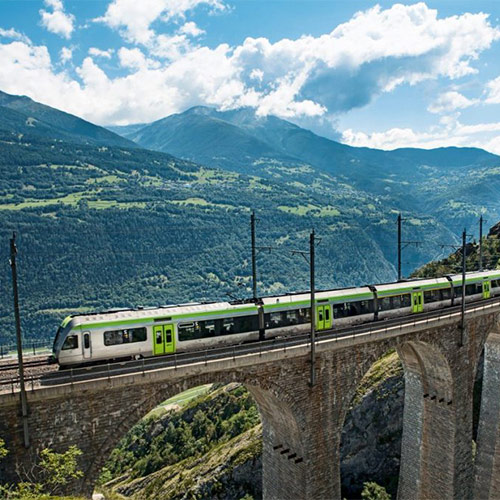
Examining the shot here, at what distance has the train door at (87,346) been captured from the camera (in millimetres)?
19953

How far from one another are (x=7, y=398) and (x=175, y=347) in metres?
8.08

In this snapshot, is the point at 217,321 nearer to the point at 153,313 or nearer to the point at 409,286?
the point at 153,313

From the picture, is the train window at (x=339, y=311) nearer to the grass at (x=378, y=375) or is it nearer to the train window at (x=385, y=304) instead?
the train window at (x=385, y=304)

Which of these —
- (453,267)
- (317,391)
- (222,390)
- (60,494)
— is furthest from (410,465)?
(453,267)

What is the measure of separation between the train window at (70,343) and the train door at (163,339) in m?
3.72

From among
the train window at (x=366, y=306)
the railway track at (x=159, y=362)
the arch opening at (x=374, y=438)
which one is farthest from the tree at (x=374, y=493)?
the train window at (x=366, y=306)

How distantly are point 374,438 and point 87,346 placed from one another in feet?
110

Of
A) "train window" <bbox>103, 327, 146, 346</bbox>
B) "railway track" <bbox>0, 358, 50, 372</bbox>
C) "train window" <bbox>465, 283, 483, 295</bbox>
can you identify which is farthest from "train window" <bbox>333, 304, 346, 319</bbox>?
Result: "railway track" <bbox>0, 358, 50, 372</bbox>

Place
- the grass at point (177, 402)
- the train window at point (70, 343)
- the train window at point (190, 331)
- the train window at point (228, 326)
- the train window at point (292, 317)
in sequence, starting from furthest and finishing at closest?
the grass at point (177, 402) < the train window at point (292, 317) < the train window at point (228, 326) < the train window at point (190, 331) < the train window at point (70, 343)

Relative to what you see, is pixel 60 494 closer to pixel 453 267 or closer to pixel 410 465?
pixel 410 465

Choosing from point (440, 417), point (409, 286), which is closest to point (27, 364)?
point (409, 286)

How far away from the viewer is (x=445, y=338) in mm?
31109

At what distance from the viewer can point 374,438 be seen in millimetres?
43031

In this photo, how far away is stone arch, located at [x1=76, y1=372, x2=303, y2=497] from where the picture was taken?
17484mm
